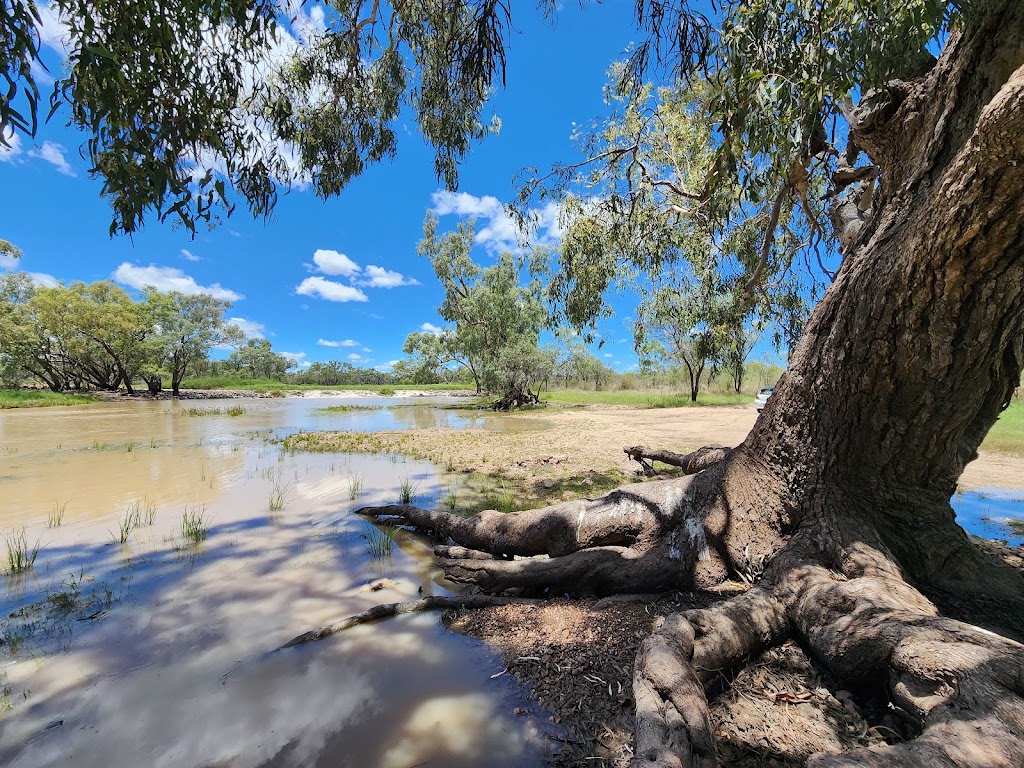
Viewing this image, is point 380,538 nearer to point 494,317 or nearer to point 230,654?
point 230,654

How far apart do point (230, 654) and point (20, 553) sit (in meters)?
2.83

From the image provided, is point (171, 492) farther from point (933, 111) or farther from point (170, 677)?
point (933, 111)

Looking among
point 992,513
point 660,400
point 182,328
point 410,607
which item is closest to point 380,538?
point 410,607

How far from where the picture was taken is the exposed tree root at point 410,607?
8.99 ft

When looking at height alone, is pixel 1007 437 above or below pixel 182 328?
below

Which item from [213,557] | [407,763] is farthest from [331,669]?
[213,557]

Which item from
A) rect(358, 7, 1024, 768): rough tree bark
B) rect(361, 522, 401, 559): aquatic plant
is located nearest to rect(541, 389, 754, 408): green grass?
rect(361, 522, 401, 559): aquatic plant

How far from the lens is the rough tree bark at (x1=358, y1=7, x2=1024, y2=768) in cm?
150

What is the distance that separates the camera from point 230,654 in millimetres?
2547

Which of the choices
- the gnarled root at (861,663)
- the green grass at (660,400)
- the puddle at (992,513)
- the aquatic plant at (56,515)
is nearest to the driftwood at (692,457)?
the gnarled root at (861,663)

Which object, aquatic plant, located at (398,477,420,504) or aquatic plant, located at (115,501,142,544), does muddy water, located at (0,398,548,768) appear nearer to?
aquatic plant, located at (115,501,142,544)

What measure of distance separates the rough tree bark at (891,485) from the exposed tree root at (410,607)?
29cm

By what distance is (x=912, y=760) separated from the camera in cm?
112

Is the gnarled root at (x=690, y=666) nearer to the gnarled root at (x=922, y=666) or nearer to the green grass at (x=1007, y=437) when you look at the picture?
the gnarled root at (x=922, y=666)
